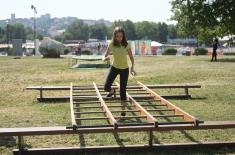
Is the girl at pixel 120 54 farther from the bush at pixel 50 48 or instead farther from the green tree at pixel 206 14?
the bush at pixel 50 48

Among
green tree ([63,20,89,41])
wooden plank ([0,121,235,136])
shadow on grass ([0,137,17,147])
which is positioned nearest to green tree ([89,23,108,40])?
green tree ([63,20,89,41])

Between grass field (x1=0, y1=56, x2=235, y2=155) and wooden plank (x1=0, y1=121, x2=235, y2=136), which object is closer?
wooden plank (x1=0, y1=121, x2=235, y2=136)

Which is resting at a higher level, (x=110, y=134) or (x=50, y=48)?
(x=50, y=48)

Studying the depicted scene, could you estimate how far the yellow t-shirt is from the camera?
10.4m

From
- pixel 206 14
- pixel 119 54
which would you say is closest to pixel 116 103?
pixel 119 54

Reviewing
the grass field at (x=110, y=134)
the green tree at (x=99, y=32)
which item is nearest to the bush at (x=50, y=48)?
the grass field at (x=110, y=134)

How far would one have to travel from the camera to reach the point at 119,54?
10461mm

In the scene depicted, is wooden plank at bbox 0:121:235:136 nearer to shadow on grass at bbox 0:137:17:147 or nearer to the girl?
shadow on grass at bbox 0:137:17:147

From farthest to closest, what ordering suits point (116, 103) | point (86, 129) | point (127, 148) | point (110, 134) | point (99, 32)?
point (99, 32), point (116, 103), point (110, 134), point (127, 148), point (86, 129)

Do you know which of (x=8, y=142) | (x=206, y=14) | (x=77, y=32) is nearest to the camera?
(x=8, y=142)

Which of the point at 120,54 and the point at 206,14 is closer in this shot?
the point at 120,54

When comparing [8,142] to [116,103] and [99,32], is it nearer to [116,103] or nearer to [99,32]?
[116,103]

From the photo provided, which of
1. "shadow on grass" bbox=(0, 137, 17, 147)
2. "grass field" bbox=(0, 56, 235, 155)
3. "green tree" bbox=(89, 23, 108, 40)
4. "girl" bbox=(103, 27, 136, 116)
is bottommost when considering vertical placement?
"grass field" bbox=(0, 56, 235, 155)

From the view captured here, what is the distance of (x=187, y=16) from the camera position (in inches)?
1490
